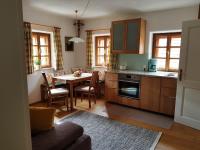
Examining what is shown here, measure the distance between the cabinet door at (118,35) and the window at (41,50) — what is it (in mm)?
1908

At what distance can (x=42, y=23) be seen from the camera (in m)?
4.34

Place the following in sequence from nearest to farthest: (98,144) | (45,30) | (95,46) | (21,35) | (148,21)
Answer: (21,35) → (98,144) → (148,21) → (45,30) → (95,46)

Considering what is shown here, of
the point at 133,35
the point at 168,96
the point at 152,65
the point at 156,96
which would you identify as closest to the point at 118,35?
the point at 133,35

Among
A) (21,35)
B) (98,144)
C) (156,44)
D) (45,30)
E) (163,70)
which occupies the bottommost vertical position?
(98,144)

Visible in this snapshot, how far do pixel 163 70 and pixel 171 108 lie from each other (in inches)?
43.8

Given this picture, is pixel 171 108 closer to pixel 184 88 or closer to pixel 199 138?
pixel 184 88

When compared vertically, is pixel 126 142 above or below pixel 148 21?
below

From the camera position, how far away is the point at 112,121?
10.9 feet

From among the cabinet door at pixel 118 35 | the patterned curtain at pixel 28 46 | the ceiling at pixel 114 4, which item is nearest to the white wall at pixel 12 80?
the ceiling at pixel 114 4

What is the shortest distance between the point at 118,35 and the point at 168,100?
201 centimetres

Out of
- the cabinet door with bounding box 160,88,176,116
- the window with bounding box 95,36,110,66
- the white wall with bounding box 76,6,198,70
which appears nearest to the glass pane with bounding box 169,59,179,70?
the white wall with bounding box 76,6,198,70

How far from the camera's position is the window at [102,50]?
5047 mm

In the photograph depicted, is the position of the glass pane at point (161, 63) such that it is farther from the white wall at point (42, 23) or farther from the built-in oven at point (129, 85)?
the white wall at point (42, 23)

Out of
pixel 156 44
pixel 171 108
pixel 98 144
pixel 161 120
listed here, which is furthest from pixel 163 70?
pixel 98 144
